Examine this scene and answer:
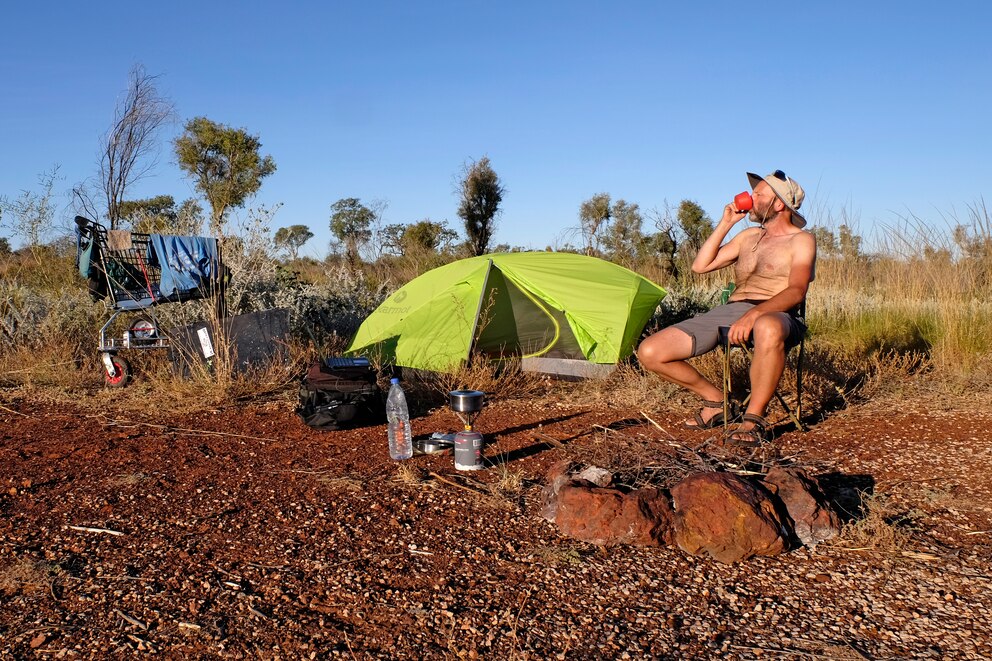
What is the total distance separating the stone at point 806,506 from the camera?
3164 mm

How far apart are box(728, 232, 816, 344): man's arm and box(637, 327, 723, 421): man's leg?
31cm

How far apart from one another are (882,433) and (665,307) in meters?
3.44

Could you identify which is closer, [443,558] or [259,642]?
[259,642]

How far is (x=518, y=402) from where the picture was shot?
5953mm

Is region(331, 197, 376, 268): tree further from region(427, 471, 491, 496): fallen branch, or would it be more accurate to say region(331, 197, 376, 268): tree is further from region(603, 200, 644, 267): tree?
region(427, 471, 491, 496): fallen branch

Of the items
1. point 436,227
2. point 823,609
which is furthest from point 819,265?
point 436,227

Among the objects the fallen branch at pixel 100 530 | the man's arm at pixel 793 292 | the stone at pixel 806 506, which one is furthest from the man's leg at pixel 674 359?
the fallen branch at pixel 100 530

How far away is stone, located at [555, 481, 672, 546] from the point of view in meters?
3.13

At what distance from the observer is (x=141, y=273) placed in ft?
22.3

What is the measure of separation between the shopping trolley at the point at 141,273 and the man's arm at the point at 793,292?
4196 millimetres

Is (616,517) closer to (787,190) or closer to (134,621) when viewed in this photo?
(134,621)

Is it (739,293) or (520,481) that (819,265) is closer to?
(739,293)

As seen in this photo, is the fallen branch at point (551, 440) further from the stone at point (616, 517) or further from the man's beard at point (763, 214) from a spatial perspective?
the man's beard at point (763, 214)

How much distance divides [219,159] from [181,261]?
49.5 feet
